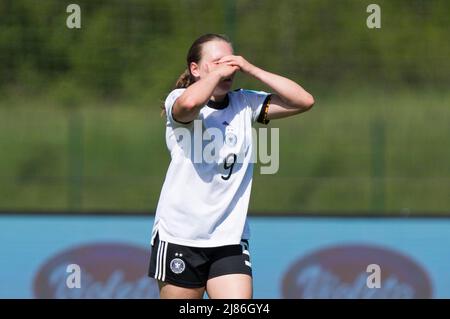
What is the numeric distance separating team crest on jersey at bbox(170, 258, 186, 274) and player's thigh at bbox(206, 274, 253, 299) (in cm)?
15

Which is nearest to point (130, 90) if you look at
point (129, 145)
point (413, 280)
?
point (129, 145)

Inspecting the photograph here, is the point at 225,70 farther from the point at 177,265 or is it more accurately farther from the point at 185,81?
the point at 177,265

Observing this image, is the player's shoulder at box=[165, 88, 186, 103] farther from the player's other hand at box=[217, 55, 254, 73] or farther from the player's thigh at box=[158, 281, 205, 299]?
the player's thigh at box=[158, 281, 205, 299]

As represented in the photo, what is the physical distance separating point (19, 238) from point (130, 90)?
2663 millimetres

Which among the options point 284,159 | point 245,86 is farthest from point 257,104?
point 245,86

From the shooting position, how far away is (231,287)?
4.55 meters

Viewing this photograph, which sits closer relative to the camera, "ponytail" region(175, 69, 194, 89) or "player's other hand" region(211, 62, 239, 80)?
"player's other hand" region(211, 62, 239, 80)

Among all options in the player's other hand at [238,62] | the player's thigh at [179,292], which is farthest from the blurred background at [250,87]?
the player's other hand at [238,62]

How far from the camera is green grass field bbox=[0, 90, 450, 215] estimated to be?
9.33 m

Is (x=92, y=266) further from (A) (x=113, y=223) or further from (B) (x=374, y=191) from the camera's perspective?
(B) (x=374, y=191)

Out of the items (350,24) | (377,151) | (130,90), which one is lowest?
(377,151)

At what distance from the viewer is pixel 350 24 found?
33.4 feet

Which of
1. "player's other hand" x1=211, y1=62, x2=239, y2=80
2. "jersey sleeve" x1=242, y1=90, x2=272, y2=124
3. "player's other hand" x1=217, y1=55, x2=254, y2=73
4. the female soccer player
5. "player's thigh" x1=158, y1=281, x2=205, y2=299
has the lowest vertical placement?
"player's thigh" x1=158, y1=281, x2=205, y2=299

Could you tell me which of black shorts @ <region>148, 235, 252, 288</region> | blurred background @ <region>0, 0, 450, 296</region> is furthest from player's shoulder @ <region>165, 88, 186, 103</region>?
blurred background @ <region>0, 0, 450, 296</region>
